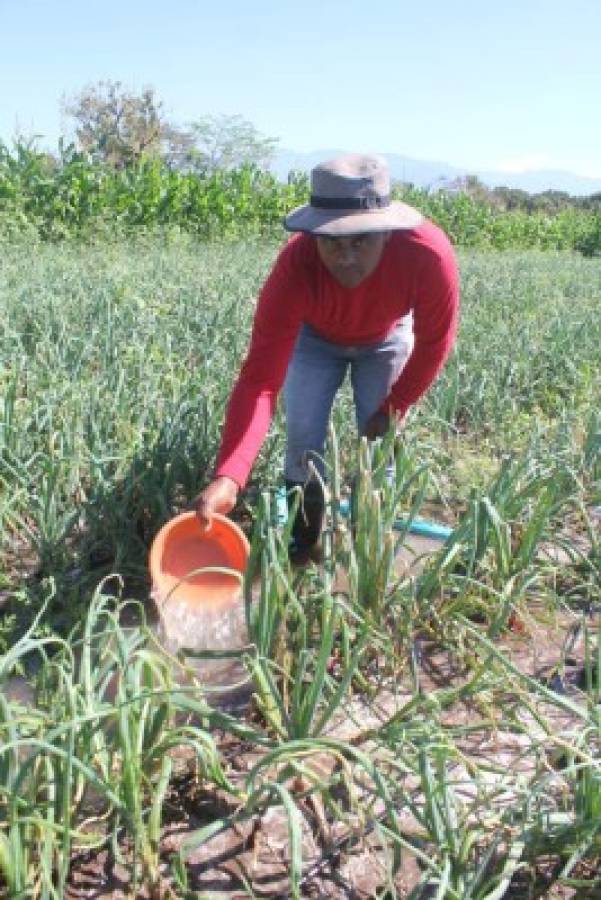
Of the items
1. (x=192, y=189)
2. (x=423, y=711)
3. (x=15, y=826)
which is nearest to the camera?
(x=15, y=826)

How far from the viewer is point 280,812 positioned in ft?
5.37

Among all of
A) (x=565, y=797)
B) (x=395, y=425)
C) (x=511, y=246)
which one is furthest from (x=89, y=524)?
(x=511, y=246)

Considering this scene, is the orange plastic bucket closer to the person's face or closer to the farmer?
the farmer

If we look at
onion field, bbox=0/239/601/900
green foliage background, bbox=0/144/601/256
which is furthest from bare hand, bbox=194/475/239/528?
green foliage background, bbox=0/144/601/256

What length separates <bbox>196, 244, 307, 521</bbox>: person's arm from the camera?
6.93 ft

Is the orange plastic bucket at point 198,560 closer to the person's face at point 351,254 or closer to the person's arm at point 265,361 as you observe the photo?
the person's arm at point 265,361

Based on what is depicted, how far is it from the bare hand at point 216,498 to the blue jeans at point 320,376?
0.54 m

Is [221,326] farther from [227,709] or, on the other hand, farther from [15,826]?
[15,826]

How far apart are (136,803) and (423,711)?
668mm

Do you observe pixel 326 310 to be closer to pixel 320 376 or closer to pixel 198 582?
pixel 320 376

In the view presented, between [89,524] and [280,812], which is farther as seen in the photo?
→ [89,524]

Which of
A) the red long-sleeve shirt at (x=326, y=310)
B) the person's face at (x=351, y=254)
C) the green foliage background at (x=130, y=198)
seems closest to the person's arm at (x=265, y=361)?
the red long-sleeve shirt at (x=326, y=310)

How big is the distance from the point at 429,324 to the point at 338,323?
24 cm

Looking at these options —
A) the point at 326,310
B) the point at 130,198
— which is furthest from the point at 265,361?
the point at 130,198
